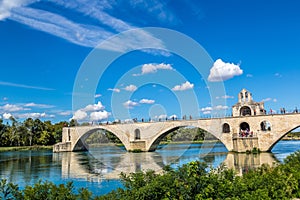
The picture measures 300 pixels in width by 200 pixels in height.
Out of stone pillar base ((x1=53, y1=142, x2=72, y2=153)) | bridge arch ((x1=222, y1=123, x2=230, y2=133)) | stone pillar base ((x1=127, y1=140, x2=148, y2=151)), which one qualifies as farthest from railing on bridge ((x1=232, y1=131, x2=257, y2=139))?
stone pillar base ((x1=53, y1=142, x2=72, y2=153))

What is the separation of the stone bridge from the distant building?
5.29ft

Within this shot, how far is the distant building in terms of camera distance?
34219 millimetres

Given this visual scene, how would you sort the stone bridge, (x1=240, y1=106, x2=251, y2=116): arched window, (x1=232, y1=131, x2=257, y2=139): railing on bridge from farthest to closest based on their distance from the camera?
(x1=240, y1=106, x2=251, y2=116): arched window, (x1=232, y1=131, x2=257, y2=139): railing on bridge, the stone bridge

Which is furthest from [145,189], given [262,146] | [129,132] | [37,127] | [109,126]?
[37,127]

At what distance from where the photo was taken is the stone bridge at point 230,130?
1183 inches

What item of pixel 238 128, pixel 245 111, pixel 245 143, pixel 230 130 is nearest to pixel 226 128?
pixel 230 130

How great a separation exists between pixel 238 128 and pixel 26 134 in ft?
156

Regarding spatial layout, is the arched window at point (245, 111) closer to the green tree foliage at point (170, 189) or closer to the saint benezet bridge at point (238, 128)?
the saint benezet bridge at point (238, 128)

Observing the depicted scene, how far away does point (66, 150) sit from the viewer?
52.9 meters

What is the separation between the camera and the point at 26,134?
6278 cm

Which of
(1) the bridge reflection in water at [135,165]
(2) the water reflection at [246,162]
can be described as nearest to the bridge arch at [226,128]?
(2) the water reflection at [246,162]

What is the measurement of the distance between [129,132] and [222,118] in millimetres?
16021

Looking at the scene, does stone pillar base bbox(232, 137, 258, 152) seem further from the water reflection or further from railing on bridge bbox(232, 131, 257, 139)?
the water reflection

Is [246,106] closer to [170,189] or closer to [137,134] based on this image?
[137,134]
